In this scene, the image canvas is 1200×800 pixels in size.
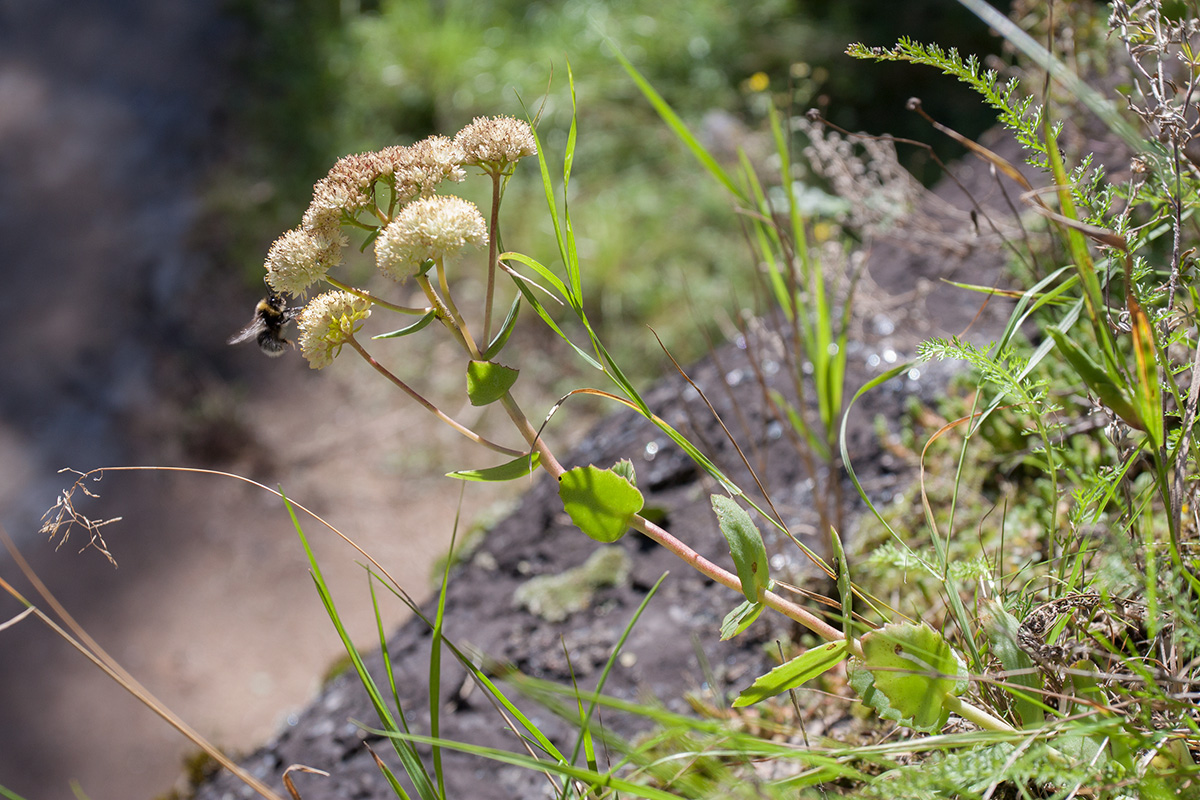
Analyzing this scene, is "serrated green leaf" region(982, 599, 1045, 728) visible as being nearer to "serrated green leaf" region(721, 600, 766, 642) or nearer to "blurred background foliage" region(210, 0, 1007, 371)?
"serrated green leaf" region(721, 600, 766, 642)

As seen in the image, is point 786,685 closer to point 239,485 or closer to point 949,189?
point 949,189

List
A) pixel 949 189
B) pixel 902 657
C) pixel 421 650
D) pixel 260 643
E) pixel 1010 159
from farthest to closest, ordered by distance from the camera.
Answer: pixel 260 643
pixel 949 189
pixel 1010 159
pixel 421 650
pixel 902 657

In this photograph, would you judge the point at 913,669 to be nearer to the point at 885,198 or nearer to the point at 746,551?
the point at 746,551

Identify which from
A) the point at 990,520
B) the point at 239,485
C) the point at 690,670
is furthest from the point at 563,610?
the point at 239,485

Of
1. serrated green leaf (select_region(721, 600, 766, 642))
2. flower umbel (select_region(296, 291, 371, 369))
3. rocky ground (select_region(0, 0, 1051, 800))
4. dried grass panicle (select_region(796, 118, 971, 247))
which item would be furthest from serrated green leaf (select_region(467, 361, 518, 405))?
dried grass panicle (select_region(796, 118, 971, 247))

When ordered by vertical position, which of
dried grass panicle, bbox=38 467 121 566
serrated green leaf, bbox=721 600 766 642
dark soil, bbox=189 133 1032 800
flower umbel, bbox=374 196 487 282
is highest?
flower umbel, bbox=374 196 487 282

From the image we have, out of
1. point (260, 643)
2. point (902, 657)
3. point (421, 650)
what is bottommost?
point (260, 643)
